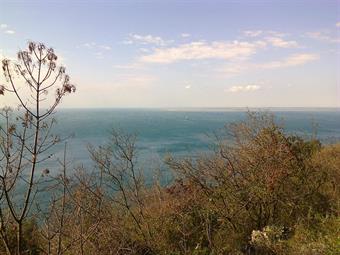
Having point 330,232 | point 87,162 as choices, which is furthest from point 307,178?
point 87,162

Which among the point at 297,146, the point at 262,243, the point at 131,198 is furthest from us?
the point at 131,198

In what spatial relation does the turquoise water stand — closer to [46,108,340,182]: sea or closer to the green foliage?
[46,108,340,182]: sea

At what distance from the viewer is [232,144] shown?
48.6ft

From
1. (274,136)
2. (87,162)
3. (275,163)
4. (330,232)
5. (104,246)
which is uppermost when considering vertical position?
(274,136)

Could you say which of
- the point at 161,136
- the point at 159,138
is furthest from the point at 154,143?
the point at 161,136

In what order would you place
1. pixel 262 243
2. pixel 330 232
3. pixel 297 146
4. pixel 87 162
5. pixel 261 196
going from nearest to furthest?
1. pixel 330 232
2. pixel 262 243
3. pixel 261 196
4. pixel 297 146
5. pixel 87 162

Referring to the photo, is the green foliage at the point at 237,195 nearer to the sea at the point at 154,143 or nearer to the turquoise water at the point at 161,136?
the sea at the point at 154,143

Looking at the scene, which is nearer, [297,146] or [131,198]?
[297,146]

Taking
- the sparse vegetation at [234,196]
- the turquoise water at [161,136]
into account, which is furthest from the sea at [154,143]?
the sparse vegetation at [234,196]

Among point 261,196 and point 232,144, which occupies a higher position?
point 232,144

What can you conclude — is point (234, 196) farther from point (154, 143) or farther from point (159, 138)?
point (159, 138)

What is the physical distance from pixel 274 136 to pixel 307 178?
2.19 meters

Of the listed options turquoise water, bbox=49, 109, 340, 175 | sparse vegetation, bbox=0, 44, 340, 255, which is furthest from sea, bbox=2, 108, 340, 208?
sparse vegetation, bbox=0, 44, 340, 255

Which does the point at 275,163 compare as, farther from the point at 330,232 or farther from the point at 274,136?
the point at 330,232
